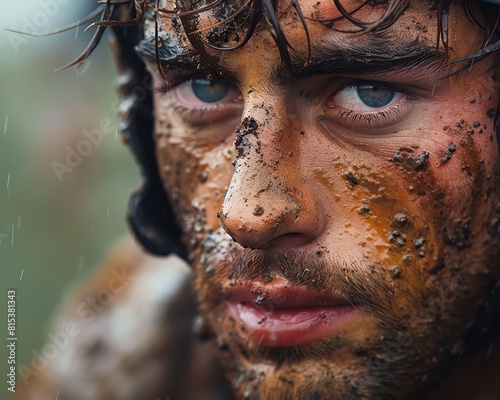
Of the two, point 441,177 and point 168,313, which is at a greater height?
point 441,177

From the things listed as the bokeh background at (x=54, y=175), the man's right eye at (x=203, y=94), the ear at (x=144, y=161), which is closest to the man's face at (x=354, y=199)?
the man's right eye at (x=203, y=94)

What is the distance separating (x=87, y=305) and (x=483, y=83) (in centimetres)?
183

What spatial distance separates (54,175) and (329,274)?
5.45m

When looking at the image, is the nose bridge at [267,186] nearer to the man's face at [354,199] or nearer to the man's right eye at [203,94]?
the man's face at [354,199]

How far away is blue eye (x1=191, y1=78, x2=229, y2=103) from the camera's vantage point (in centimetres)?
190

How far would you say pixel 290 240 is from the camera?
161 cm

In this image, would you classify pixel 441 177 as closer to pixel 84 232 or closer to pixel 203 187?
pixel 203 187

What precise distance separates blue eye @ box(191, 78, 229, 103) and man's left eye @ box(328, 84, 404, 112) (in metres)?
0.33

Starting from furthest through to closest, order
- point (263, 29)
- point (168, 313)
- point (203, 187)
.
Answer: point (168, 313) → point (203, 187) → point (263, 29)

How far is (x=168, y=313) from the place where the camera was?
2.66 m

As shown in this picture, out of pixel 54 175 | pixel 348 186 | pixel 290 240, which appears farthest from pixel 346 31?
pixel 54 175

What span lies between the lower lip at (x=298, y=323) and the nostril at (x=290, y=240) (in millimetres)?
170

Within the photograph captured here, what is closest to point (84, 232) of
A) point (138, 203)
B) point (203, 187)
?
point (138, 203)

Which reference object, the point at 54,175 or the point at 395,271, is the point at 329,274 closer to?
the point at 395,271
